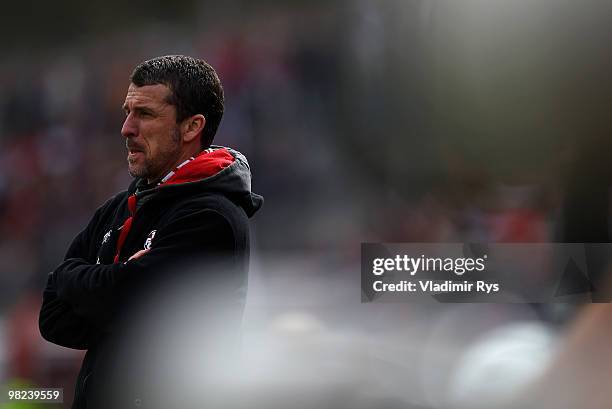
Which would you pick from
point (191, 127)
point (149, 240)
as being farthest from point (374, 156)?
point (149, 240)

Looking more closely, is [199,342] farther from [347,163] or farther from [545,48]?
[545,48]

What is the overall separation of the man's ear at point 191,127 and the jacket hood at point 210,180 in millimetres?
37

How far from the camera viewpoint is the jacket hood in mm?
1373

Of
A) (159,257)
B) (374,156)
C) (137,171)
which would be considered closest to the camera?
(159,257)

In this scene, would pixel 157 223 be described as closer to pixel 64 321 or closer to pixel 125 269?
pixel 125 269

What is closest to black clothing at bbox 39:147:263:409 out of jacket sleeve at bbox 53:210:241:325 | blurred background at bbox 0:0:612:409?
jacket sleeve at bbox 53:210:241:325

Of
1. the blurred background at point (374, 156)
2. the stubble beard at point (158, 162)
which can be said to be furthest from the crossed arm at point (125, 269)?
the blurred background at point (374, 156)

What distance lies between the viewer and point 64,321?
4.83ft

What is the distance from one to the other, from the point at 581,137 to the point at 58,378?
1.95 metres

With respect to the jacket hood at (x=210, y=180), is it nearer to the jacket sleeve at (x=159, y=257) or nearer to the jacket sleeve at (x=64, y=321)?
the jacket sleeve at (x=159, y=257)

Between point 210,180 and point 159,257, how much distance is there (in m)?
0.16

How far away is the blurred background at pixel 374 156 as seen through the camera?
2.56 meters

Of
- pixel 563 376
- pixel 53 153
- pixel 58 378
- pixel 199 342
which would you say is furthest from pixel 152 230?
pixel 53 153

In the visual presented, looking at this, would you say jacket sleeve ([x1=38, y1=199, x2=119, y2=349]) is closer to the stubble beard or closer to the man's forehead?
the stubble beard
